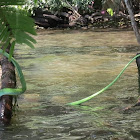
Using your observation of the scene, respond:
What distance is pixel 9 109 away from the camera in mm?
2045

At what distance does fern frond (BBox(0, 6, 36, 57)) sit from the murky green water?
4.49 ft

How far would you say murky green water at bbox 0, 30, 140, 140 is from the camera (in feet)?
6.57

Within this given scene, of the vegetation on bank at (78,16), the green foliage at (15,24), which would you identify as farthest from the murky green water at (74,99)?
the vegetation on bank at (78,16)

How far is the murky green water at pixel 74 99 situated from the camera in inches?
78.8

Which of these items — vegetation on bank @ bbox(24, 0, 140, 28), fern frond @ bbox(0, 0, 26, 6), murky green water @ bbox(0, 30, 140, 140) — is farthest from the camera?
vegetation on bank @ bbox(24, 0, 140, 28)

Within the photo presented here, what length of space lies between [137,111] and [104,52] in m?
4.45

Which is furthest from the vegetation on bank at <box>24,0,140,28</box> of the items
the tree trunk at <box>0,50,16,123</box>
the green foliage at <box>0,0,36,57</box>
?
the green foliage at <box>0,0,36,57</box>

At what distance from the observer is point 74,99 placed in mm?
3055

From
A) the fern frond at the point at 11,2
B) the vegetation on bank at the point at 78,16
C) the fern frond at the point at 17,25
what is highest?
the fern frond at the point at 11,2

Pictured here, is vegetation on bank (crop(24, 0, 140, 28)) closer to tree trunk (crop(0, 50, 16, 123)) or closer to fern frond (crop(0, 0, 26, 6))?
tree trunk (crop(0, 50, 16, 123))

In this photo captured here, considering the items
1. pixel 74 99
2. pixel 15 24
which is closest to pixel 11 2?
pixel 15 24

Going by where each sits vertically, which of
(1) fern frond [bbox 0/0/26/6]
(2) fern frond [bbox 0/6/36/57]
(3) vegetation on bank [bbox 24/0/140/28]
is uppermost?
(1) fern frond [bbox 0/0/26/6]

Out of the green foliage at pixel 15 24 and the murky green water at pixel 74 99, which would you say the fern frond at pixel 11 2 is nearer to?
the green foliage at pixel 15 24

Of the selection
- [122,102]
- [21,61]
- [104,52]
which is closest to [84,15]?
[104,52]
